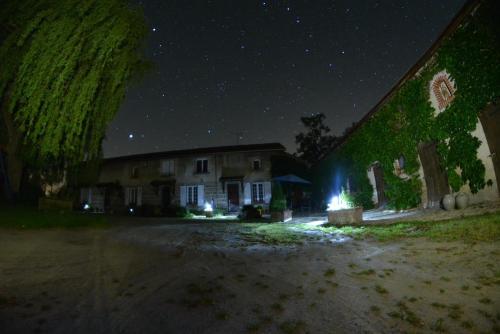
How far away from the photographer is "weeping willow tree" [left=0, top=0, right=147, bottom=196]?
9164mm

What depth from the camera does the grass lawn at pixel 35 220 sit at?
905 cm

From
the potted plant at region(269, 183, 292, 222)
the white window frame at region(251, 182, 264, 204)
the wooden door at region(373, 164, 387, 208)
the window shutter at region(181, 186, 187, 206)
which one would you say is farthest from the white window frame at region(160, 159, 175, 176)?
the wooden door at region(373, 164, 387, 208)

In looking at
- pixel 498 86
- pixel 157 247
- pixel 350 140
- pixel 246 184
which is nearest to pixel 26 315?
pixel 157 247

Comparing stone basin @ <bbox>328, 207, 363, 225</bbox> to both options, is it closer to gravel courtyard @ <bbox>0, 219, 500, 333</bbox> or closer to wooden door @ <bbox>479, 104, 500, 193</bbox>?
gravel courtyard @ <bbox>0, 219, 500, 333</bbox>

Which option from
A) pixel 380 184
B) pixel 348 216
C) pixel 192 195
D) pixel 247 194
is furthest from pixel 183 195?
pixel 348 216

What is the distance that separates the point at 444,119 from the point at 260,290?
333 inches

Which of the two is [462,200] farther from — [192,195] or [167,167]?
[167,167]

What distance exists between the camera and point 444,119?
349 inches

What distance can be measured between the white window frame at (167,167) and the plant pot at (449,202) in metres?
22.1

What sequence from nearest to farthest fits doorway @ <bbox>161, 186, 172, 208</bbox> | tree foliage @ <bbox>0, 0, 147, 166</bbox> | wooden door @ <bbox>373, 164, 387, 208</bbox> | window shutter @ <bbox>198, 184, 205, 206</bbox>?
tree foliage @ <bbox>0, 0, 147, 166</bbox>, wooden door @ <bbox>373, 164, 387, 208</bbox>, window shutter @ <bbox>198, 184, 205, 206</bbox>, doorway @ <bbox>161, 186, 172, 208</bbox>

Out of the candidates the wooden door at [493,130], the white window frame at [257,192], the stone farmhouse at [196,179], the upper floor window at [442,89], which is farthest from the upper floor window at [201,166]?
the wooden door at [493,130]

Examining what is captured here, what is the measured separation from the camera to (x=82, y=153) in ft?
36.9

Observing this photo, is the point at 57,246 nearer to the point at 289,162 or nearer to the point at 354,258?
the point at 354,258

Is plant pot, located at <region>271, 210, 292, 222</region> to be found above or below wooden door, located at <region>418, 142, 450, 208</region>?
below
